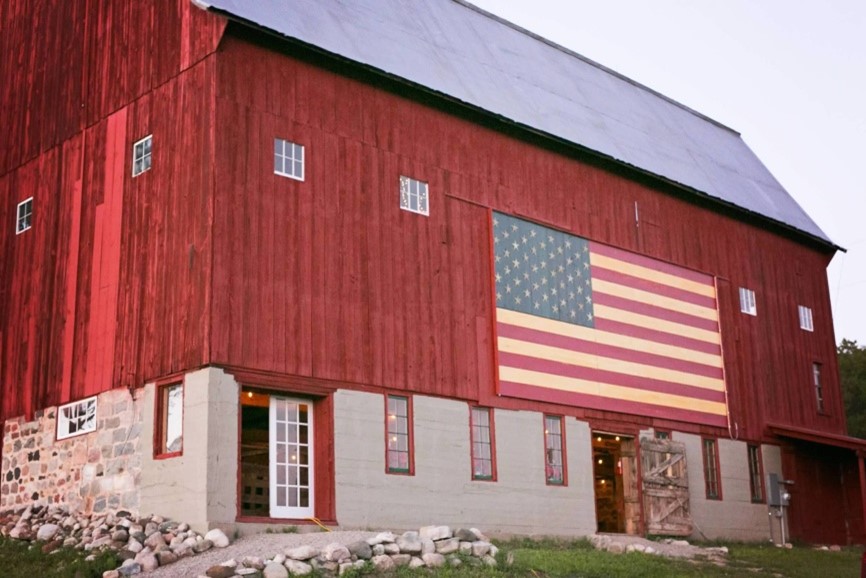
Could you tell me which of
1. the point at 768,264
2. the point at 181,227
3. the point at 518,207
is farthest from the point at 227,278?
the point at 768,264

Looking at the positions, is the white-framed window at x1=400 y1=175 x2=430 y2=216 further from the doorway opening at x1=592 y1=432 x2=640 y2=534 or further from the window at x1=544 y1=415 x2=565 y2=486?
the doorway opening at x1=592 y1=432 x2=640 y2=534

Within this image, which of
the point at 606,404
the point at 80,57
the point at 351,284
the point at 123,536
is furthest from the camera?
the point at 606,404

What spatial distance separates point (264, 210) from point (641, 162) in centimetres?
1247

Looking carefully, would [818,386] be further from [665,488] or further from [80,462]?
[80,462]

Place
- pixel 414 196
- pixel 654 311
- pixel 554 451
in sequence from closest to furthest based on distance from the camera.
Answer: pixel 414 196 → pixel 554 451 → pixel 654 311

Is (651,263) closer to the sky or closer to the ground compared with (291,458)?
closer to the sky

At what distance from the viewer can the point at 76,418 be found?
23.2m

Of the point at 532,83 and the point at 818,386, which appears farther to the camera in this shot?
the point at 818,386

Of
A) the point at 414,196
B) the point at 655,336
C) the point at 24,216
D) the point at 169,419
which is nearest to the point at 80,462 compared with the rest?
the point at 169,419

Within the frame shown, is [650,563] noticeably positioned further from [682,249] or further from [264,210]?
[682,249]

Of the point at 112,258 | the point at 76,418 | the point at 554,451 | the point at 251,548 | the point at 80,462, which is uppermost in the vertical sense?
the point at 112,258

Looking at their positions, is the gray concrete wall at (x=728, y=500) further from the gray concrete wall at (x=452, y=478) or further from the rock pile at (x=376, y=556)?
the rock pile at (x=376, y=556)

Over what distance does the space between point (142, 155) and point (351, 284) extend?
4.88m

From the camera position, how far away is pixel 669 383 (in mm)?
30047
